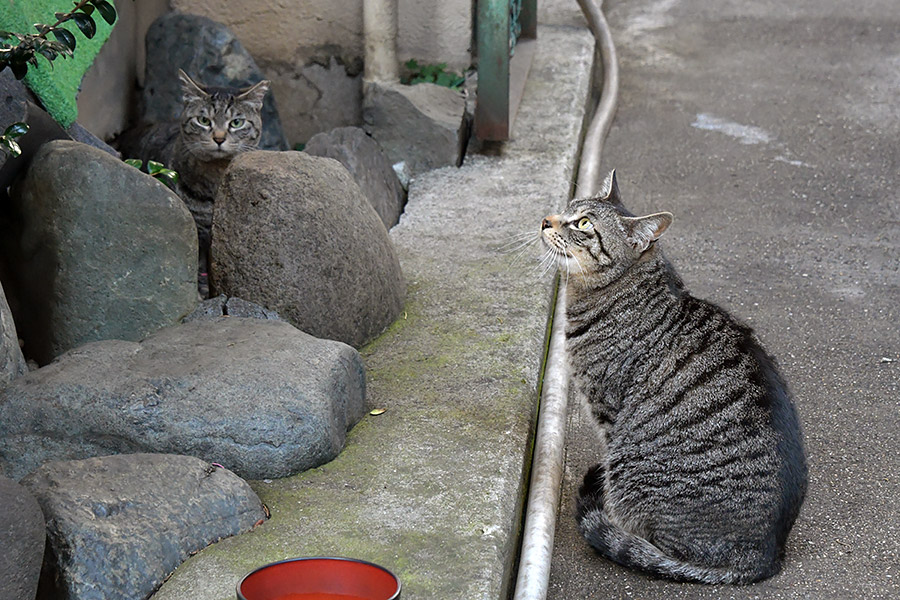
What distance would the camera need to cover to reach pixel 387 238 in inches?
156

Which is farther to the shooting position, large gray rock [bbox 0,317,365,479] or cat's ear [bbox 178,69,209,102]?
cat's ear [bbox 178,69,209,102]

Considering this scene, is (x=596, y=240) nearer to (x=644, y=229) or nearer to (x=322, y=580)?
(x=644, y=229)

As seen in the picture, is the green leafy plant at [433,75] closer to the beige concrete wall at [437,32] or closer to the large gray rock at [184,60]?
the beige concrete wall at [437,32]

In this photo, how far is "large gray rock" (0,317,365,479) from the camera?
2771mm

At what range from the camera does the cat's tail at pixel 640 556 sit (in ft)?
9.43

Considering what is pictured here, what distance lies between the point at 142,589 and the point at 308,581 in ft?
1.53

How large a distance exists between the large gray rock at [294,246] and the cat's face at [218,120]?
1.22 metres

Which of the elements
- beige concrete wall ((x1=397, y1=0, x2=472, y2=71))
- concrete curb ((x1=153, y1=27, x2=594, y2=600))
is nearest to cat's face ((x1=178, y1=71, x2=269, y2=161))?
concrete curb ((x1=153, y1=27, x2=594, y2=600))

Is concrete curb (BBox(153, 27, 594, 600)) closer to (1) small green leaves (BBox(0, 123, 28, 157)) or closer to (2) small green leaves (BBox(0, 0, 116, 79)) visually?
(1) small green leaves (BBox(0, 123, 28, 157))

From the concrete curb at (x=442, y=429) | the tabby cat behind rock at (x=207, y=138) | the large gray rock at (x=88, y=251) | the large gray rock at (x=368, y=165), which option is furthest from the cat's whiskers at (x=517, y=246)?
the large gray rock at (x=88, y=251)

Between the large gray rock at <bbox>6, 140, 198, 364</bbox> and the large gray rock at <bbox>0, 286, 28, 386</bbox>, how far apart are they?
1.14 ft

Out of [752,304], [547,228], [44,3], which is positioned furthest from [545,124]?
[44,3]

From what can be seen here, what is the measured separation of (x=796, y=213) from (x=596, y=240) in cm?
268

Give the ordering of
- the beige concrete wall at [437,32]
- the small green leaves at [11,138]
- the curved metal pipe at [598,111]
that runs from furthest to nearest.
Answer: the beige concrete wall at [437,32] → the curved metal pipe at [598,111] → the small green leaves at [11,138]
